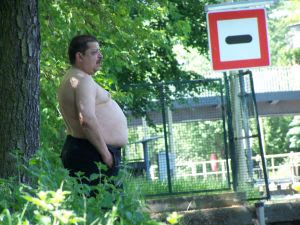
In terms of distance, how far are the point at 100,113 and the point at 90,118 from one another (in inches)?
11.8

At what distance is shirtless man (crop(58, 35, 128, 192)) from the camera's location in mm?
7270

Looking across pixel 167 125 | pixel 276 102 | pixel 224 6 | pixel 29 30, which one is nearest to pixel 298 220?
pixel 167 125

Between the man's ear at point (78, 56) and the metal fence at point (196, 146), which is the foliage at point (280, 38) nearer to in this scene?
the metal fence at point (196, 146)

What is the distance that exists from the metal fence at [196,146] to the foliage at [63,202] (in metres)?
5.92

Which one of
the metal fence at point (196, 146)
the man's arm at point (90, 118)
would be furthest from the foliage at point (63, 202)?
the metal fence at point (196, 146)

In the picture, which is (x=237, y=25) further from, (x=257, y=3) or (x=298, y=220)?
(x=298, y=220)

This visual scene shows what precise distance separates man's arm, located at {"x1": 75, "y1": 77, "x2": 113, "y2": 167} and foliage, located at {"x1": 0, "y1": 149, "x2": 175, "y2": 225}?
1660mm

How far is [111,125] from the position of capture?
7.48 m

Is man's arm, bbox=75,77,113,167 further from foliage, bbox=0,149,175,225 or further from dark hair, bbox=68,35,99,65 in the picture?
foliage, bbox=0,149,175,225

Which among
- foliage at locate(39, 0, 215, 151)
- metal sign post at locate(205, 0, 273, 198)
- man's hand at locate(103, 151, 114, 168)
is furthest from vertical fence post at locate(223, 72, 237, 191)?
man's hand at locate(103, 151, 114, 168)

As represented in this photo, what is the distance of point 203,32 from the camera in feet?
91.6

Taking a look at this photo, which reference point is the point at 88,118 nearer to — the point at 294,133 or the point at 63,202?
the point at 63,202

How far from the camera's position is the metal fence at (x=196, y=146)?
450 inches

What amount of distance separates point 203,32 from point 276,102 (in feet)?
58.3
